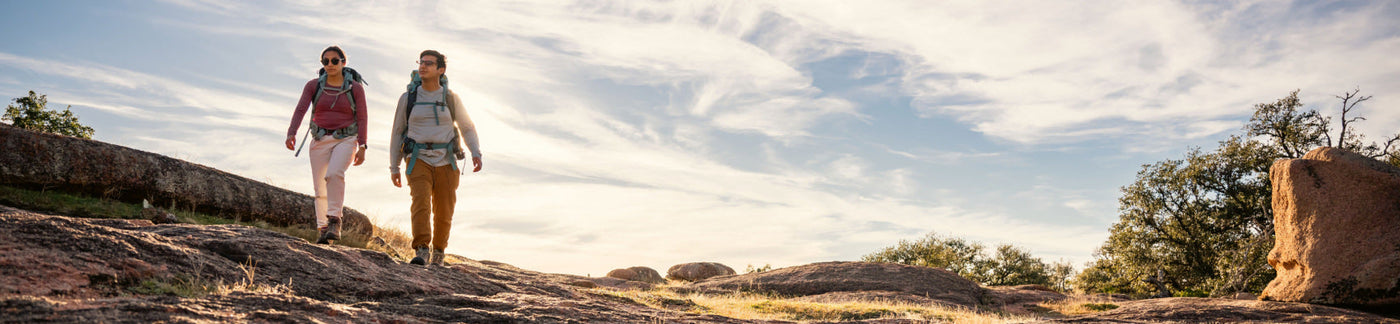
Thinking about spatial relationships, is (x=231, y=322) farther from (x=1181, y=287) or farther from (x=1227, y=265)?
(x=1181, y=287)

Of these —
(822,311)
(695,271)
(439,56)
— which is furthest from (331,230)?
(695,271)

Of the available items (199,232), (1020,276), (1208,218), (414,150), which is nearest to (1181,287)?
(1208,218)

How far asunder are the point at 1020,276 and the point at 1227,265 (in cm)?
1434

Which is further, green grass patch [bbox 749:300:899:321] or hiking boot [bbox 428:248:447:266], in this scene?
green grass patch [bbox 749:300:899:321]

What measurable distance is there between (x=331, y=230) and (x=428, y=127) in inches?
68.4

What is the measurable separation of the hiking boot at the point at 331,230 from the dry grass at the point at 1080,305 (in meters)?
14.7

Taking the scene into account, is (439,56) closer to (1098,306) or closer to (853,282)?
(853,282)

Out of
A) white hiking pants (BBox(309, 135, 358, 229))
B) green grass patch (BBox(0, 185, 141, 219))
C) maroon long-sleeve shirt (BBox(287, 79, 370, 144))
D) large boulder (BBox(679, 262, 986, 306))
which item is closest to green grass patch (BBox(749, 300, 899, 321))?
large boulder (BBox(679, 262, 986, 306))

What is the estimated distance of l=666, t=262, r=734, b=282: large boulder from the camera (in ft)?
89.6

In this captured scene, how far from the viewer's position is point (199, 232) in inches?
243

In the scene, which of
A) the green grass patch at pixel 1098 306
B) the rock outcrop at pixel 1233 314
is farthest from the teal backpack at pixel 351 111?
the green grass patch at pixel 1098 306

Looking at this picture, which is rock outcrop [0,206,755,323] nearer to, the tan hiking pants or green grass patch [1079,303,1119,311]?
the tan hiking pants

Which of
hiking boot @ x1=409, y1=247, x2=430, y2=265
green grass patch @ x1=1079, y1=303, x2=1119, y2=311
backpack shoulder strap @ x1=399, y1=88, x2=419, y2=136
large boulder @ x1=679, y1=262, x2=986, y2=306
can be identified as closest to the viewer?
hiking boot @ x1=409, y1=247, x2=430, y2=265

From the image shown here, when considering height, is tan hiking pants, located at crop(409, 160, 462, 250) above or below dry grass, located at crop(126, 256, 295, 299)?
above
